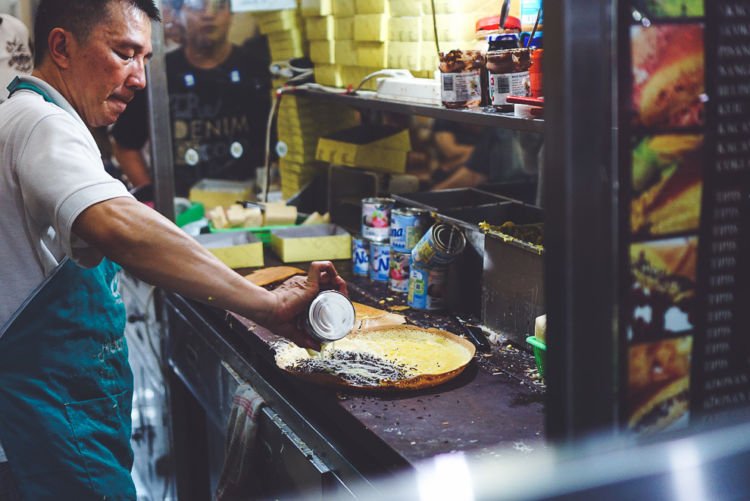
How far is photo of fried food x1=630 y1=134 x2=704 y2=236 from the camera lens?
1.08m

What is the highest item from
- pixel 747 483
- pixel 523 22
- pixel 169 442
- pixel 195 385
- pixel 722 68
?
pixel 523 22

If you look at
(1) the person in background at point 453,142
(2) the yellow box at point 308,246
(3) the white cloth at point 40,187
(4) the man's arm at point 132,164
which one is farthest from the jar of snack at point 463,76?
(4) the man's arm at point 132,164

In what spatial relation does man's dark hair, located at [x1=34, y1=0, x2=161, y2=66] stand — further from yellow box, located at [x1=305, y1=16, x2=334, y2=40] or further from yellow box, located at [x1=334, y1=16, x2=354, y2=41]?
yellow box, located at [x1=305, y1=16, x2=334, y2=40]

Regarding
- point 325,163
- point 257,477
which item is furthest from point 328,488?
point 325,163

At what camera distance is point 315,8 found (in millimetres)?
3648

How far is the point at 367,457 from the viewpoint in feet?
6.09

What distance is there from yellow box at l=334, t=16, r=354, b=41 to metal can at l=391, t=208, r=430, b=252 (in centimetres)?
100

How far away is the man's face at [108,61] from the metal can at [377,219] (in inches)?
42.4

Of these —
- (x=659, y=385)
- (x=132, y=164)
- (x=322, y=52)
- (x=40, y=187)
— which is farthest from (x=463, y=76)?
(x=132, y=164)

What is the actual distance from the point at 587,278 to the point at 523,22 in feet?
4.81

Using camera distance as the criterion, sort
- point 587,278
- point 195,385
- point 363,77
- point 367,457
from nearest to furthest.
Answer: point 587,278
point 367,457
point 195,385
point 363,77

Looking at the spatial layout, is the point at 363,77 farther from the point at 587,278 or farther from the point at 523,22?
the point at 587,278

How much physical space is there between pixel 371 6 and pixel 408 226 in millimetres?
953

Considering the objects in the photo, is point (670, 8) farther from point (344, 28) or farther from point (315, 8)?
point (315, 8)
